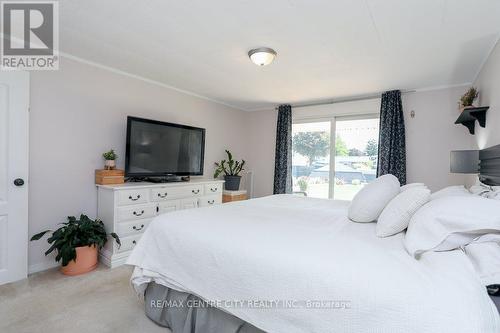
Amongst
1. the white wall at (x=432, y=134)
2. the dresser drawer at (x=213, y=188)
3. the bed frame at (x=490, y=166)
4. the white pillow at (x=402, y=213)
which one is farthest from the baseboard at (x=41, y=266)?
the white wall at (x=432, y=134)

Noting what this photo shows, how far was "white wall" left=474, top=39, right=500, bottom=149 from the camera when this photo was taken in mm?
2207

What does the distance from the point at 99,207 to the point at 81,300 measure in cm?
118

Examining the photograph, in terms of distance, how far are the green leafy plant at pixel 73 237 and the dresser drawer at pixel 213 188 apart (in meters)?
1.43

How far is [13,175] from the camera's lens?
2404mm

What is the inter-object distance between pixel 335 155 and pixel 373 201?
9.19 feet

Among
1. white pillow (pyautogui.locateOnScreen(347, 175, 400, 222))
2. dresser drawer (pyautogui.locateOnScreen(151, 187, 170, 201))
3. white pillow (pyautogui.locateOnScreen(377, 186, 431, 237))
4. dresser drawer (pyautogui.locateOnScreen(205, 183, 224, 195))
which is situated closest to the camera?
white pillow (pyautogui.locateOnScreen(377, 186, 431, 237))

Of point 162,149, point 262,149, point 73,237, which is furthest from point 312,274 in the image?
point 262,149

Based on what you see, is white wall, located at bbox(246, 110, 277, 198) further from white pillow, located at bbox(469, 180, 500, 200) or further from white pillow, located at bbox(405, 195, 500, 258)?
white pillow, located at bbox(405, 195, 500, 258)

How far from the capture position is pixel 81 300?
6.89ft

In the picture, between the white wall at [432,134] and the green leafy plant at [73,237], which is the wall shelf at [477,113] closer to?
the white wall at [432,134]

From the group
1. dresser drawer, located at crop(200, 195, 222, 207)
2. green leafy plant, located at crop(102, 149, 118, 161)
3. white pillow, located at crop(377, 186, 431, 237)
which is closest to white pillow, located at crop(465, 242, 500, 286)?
white pillow, located at crop(377, 186, 431, 237)

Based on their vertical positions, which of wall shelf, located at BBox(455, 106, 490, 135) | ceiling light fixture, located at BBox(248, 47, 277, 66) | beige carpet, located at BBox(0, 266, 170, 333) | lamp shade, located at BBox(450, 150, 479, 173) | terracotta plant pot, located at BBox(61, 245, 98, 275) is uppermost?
ceiling light fixture, located at BBox(248, 47, 277, 66)

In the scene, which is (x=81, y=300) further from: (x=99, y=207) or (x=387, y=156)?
(x=387, y=156)
